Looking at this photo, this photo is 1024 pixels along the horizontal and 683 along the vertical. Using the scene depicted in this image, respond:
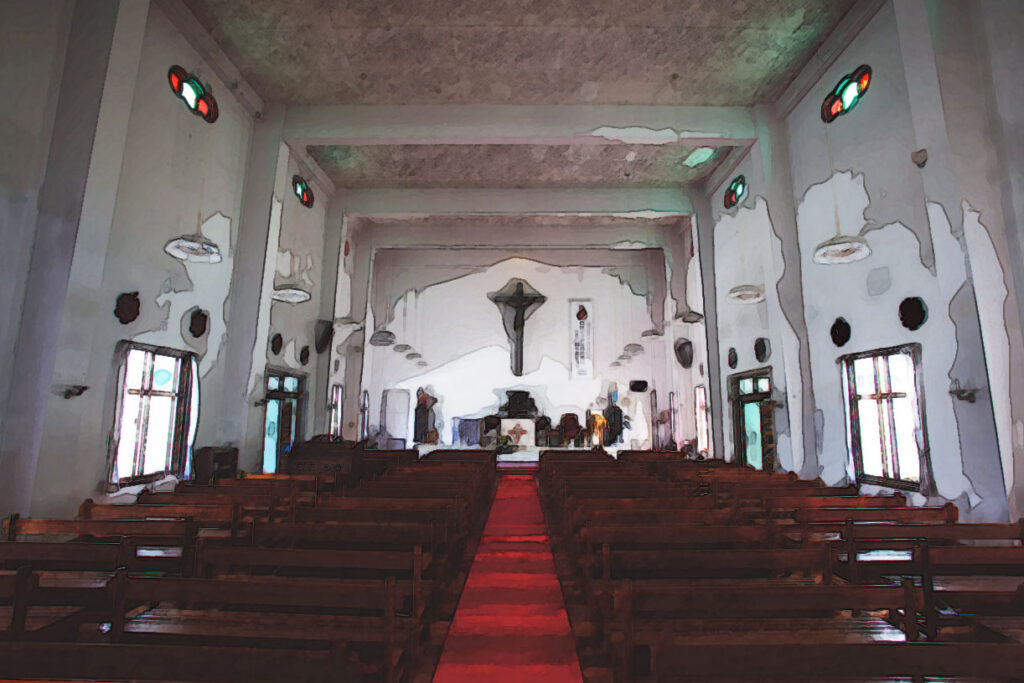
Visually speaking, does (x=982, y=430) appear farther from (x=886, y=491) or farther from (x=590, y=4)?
(x=590, y=4)

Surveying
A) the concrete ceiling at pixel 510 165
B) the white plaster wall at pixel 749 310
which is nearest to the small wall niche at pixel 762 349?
the white plaster wall at pixel 749 310

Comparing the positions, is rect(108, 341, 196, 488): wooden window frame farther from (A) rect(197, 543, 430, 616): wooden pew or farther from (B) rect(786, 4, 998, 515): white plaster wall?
(B) rect(786, 4, 998, 515): white plaster wall

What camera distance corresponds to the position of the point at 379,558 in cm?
260

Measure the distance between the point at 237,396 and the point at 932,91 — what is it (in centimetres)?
899

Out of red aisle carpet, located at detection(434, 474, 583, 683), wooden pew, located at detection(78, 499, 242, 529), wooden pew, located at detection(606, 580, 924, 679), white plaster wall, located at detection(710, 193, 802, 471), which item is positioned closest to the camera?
wooden pew, located at detection(606, 580, 924, 679)

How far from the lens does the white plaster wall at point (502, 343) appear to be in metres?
15.1

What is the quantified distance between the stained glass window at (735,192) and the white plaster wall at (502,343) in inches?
201

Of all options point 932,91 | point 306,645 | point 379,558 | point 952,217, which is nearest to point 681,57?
point 932,91

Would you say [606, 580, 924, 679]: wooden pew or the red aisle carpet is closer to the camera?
[606, 580, 924, 679]: wooden pew

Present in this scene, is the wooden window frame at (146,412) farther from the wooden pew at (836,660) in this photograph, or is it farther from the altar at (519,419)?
the altar at (519,419)

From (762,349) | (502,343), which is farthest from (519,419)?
(762,349)

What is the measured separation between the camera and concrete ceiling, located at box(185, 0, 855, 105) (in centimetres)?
Result: 672

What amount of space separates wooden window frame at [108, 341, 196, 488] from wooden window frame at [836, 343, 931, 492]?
27.8 feet

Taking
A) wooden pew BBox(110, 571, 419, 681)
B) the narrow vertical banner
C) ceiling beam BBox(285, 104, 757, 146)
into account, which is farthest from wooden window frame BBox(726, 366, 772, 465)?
wooden pew BBox(110, 571, 419, 681)
